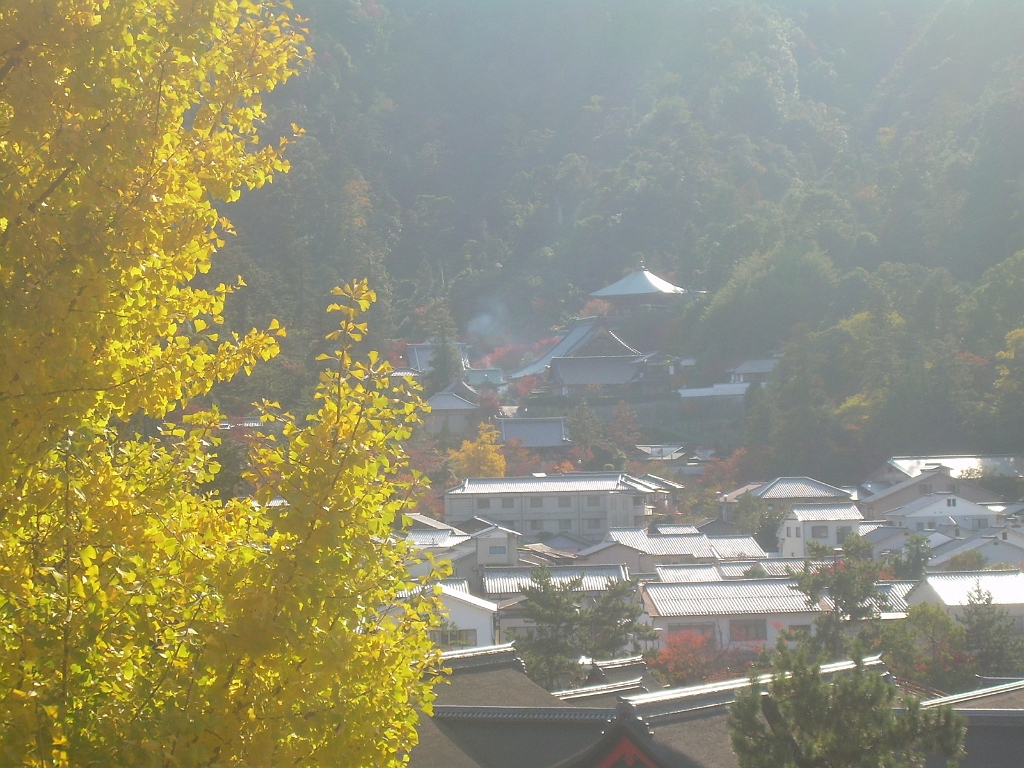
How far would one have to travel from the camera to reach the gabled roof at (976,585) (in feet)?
49.7

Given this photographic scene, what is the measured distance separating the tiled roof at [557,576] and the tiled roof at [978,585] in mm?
4945

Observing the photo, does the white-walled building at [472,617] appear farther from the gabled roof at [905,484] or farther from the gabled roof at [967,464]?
the gabled roof at [967,464]

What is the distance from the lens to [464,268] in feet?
170

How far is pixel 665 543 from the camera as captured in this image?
2128cm

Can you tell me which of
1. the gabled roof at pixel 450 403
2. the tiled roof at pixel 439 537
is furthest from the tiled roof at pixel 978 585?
the gabled roof at pixel 450 403

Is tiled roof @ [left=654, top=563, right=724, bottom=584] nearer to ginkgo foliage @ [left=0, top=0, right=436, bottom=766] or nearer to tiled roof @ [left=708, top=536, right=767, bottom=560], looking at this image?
tiled roof @ [left=708, top=536, right=767, bottom=560]

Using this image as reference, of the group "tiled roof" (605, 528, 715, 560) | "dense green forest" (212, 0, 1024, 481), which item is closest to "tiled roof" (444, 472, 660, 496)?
"tiled roof" (605, 528, 715, 560)

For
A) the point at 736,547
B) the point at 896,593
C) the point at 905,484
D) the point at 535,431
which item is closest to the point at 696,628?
the point at 896,593

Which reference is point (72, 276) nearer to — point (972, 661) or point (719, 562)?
point (972, 661)

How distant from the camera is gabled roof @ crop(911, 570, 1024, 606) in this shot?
15.1 meters

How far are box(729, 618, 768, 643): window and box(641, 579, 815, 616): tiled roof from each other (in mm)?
165

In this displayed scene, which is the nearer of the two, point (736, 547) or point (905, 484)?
point (736, 547)

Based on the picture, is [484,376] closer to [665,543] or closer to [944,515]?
[665,543]

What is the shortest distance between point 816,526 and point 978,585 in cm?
722
